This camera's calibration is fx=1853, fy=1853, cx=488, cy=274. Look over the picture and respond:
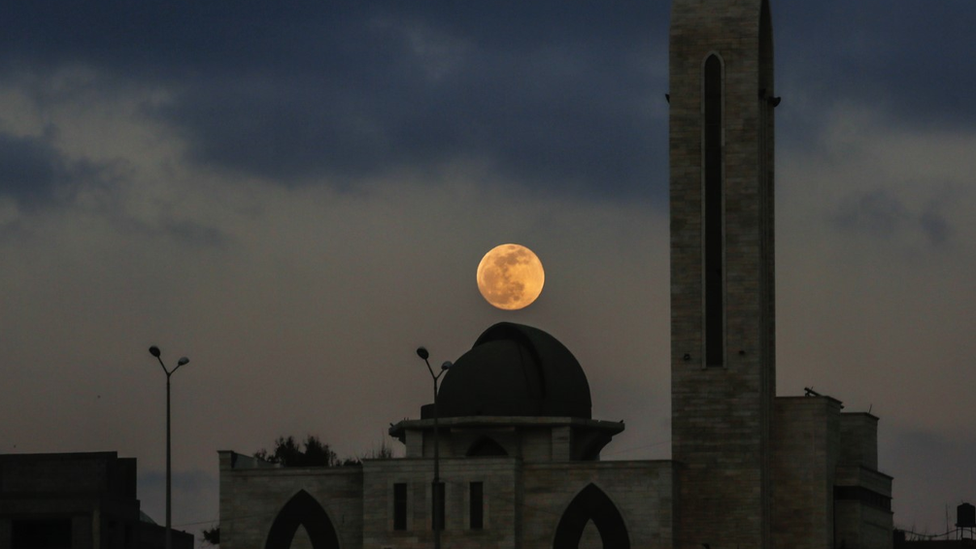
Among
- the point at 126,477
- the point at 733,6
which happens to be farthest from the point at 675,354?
the point at 126,477

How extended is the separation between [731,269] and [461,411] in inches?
531

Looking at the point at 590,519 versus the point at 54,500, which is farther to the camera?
the point at 54,500

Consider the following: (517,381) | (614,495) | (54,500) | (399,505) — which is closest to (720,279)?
(614,495)

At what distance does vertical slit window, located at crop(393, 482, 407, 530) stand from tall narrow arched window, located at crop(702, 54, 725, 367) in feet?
43.8

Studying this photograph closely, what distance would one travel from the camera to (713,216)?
76.6m

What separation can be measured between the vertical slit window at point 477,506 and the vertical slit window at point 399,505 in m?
2.73

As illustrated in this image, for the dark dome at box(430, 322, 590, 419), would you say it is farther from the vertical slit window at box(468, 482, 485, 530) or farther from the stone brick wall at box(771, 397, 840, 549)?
the stone brick wall at box(771, 397, 840, 549)

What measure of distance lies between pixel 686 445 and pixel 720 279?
696 cm

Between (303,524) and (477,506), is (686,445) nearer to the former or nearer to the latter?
(477,506)

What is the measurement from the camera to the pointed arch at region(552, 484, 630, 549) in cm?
7312

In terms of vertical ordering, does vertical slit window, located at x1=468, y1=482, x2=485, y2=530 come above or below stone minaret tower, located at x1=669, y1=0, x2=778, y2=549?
below

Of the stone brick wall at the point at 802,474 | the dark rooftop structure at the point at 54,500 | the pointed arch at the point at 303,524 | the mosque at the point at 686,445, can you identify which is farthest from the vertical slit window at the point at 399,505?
the dark rooftop structure at the point at 54,500

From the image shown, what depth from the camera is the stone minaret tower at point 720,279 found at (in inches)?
2913

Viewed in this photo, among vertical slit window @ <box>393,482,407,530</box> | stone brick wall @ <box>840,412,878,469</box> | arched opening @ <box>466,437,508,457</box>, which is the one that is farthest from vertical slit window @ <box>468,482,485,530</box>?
stone brick wall @ <box>840,412,878,469</box>
